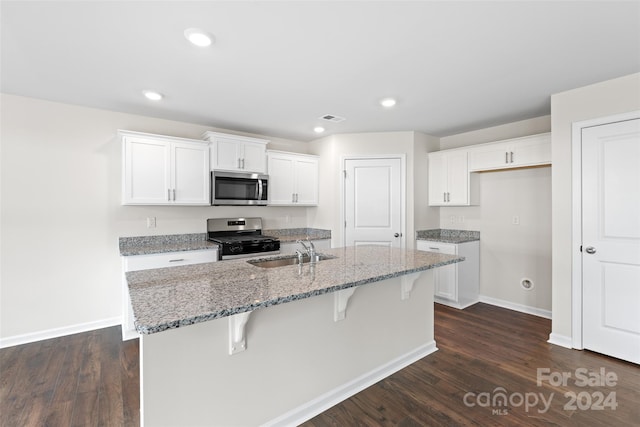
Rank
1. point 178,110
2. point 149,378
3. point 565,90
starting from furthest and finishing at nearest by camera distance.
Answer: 1. point 178,110
2. point 565,90
3. point 149,378

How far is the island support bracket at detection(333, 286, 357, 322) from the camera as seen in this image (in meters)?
2.01

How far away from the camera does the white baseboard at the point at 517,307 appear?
362 cm

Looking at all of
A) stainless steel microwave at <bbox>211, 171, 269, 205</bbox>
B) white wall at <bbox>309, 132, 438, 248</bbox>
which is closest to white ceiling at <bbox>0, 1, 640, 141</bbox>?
stainless steel microwave at <bbox>211, 171, 269, 205</bbox>

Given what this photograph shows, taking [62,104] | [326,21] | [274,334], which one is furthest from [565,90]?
[62,104]

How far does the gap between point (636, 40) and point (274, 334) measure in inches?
117

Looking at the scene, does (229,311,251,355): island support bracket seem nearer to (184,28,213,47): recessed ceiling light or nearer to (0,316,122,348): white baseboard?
(184,28,213,47): recessed ceiling light

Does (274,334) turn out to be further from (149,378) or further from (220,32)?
(220,32)

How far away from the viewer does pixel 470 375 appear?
2.35 metres

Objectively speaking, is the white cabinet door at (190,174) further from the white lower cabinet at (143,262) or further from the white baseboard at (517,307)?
the white baseboard at (517,307)

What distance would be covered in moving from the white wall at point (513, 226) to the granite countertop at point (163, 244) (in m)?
3.59

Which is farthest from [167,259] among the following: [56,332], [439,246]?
[439,246]

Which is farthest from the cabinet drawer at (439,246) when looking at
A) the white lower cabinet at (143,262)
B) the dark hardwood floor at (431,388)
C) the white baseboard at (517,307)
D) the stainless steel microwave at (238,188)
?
the white lower cabinet at (143,262)

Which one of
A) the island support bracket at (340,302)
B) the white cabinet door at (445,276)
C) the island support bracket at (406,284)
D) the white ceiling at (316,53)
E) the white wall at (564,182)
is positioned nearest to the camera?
the white ceiling at (316,53)

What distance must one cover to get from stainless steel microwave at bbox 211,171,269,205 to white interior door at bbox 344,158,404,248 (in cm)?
122
